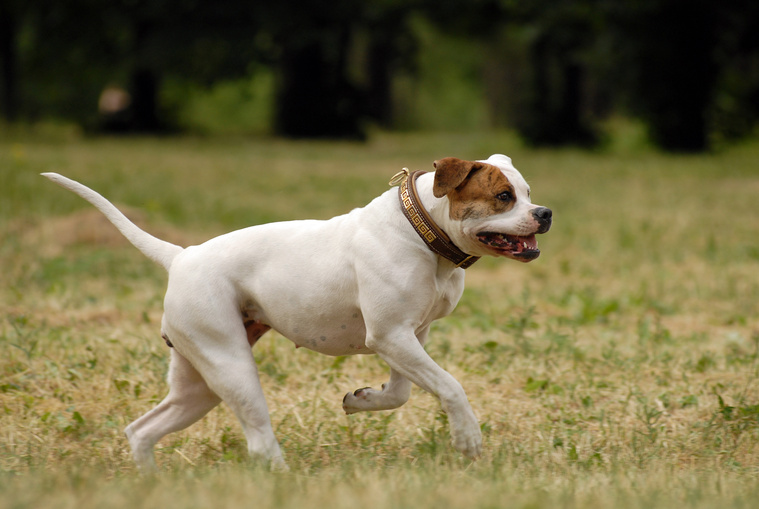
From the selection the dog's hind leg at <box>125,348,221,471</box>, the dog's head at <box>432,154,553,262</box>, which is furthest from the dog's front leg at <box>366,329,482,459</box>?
the dog's hind leg at <box>125,348,221,471</box>

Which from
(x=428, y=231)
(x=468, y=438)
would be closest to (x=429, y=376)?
(x=468, y=438)

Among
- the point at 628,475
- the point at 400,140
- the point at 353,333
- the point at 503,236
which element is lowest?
the point at 400,140

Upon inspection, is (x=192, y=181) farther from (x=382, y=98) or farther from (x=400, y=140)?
(x=382, y=98)

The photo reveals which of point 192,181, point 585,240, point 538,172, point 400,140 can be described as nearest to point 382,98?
point 400,140

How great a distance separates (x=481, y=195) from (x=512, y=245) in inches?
9.3

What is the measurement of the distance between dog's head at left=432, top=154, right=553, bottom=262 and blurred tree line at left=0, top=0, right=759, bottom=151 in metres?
19.3

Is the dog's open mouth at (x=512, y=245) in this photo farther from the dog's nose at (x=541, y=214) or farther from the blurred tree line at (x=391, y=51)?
the blurred tree line at (x=391, y=51)

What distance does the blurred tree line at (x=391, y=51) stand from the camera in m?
22.8

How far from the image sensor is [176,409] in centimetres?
407

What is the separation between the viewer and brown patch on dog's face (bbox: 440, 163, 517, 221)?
150 inches

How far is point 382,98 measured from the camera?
39906mm

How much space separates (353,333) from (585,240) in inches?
263

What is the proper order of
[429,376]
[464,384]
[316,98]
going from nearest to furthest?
[429,376] → [464,384] → [316,98]

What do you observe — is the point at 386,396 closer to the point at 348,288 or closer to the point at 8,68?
the point at 348,288
